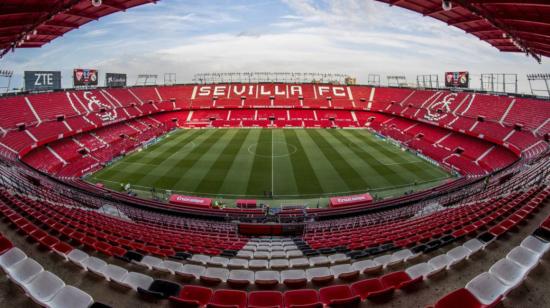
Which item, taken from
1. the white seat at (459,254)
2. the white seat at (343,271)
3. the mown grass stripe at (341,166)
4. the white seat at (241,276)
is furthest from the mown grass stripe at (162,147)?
the white seat at (459,254)

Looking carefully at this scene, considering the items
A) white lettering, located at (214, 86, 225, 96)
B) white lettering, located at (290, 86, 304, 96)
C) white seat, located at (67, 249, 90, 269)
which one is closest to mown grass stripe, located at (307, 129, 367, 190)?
white seat, located at (67, 249, 90, 269)

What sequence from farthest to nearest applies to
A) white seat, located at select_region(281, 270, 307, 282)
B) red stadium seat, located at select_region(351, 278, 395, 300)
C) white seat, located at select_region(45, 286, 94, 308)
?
white seat, located at select_region(281, 270, 307, 282), red stadium seat, located at select_region(351, 278, 395, 300), white seat, located at select_region(45, 286, 94, 308)

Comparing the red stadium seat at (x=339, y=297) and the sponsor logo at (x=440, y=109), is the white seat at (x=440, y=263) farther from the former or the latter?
the sponsor logo at (x=440, y=109)

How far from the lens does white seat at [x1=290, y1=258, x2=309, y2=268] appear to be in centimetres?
934

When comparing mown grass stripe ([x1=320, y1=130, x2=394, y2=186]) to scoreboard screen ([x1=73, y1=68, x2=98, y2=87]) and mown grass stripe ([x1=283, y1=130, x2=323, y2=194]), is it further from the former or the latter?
scoreboard screen ([x1=73, y1=68, x2=98, y2=87])

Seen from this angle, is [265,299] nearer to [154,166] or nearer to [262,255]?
[262,255]

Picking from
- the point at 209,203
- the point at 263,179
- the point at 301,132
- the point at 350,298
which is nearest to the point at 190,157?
the point at 263,179

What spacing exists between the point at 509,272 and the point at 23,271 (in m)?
10.8

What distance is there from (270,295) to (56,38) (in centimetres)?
2740

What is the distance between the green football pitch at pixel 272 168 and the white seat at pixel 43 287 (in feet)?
60.6

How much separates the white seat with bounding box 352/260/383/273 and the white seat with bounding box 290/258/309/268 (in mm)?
1652

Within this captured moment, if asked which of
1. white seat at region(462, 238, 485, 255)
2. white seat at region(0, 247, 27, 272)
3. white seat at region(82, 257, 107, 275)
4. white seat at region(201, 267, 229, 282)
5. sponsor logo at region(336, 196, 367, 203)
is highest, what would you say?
white seat at region(0, 247, 27, 272)

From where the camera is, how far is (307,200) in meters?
24.4

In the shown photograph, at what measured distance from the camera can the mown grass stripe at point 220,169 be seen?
26.6m
